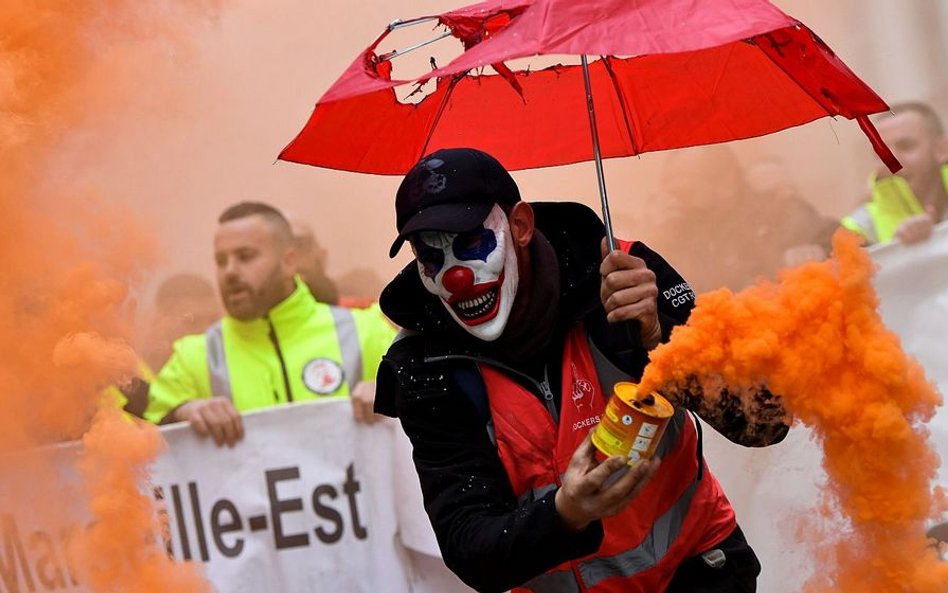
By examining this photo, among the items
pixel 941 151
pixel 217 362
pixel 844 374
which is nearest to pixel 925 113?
pixel 941 151

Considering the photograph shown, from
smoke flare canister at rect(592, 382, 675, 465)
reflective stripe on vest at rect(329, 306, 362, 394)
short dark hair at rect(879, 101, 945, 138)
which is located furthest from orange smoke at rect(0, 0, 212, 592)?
short dark hair at rect(879, 101, 945, 138)

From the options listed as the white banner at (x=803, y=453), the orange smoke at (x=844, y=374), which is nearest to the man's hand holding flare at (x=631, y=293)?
the orange smoke at (x=844, y=374)

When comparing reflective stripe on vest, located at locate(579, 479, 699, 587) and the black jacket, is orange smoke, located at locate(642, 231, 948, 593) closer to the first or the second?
the black jacket

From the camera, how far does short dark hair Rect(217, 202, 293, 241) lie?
529 cm

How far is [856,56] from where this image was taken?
18.6ft

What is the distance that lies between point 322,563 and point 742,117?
8.11ft

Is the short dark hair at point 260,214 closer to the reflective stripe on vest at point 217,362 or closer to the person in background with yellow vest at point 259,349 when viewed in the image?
the person in background with yellow vest at point 259,349

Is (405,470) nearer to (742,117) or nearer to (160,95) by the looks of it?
(160,95)

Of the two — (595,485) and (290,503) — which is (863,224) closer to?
(290,503)

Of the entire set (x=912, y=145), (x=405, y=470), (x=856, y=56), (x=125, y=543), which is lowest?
(x=405, y=470)

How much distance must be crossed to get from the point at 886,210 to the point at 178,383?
9.34ft

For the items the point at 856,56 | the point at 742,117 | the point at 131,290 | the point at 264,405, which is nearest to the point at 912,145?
the point at 856,56

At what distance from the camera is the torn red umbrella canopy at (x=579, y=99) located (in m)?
2.61

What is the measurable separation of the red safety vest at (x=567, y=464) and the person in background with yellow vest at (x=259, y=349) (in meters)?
2.34
